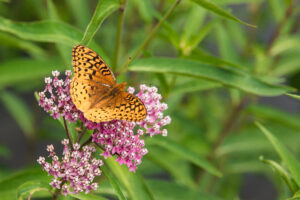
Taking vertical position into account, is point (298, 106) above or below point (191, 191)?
above

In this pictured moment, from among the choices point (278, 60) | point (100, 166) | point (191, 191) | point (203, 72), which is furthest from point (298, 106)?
point (100, 166)

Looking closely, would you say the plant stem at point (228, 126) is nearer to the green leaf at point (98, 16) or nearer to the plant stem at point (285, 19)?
the plant stem at point (285, 19)

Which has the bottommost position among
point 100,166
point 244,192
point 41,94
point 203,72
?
point 100,166

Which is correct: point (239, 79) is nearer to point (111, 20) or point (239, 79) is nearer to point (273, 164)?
point (273, 164)

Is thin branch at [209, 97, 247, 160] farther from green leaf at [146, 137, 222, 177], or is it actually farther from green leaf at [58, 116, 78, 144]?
green leaf at [58, 116, 78, 144]

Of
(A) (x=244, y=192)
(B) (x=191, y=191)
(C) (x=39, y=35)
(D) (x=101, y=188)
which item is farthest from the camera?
(A) (x=244, y=192)
